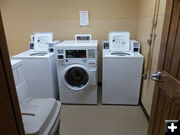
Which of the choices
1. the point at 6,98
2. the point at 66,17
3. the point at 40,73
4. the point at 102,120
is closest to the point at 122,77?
the point at 102,120

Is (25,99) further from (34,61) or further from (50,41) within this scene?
(50,41)

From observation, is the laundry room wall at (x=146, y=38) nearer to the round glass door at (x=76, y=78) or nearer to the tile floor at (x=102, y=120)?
the tile floor at (x=102, y=120)

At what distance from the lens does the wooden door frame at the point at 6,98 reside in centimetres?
55

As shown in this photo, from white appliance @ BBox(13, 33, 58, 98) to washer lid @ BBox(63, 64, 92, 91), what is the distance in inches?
10.7

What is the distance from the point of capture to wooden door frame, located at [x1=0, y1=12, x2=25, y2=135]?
0.55m

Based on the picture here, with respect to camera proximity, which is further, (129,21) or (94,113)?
(129,21)

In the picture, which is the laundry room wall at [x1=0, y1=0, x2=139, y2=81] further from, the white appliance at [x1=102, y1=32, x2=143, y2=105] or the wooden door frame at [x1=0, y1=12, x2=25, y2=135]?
the wooden door frame at [x1=0, y1=12, x2=25, y2=135]

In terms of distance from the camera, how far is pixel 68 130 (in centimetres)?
184

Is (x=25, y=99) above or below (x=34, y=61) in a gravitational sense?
below

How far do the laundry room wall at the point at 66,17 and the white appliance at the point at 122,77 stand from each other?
54 cm

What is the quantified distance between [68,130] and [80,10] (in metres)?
2.19

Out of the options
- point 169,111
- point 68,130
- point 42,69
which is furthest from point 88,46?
point 169,111

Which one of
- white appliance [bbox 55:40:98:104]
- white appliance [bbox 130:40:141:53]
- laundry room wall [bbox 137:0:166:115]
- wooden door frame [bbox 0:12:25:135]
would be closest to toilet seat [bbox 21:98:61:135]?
wooden door frame [bbox 0:12:25:135]

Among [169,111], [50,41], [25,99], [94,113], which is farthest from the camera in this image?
[50,41]
